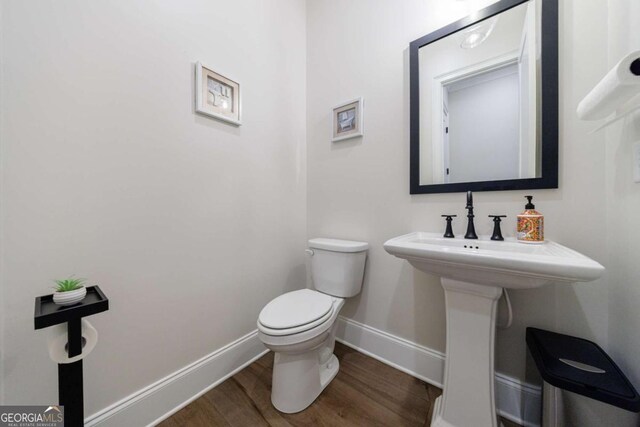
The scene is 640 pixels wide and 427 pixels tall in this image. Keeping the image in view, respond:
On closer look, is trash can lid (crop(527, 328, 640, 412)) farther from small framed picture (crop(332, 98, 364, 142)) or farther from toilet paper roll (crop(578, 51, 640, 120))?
small framed picture (crop(332, 98, 364, 142))

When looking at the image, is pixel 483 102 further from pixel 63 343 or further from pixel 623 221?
pixel 63 343

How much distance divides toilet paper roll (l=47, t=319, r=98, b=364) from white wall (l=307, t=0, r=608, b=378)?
4.24ft

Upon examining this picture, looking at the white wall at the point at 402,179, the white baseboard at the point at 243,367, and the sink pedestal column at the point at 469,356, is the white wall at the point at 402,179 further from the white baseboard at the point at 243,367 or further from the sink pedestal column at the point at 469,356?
the sink pedestal column at the point at 469,356

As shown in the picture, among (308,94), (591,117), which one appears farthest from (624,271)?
(308,94)

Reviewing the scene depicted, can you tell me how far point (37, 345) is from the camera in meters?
0.77

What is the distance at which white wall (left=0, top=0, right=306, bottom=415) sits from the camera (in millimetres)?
746

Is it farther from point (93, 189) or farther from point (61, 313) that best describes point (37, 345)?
point (93, 189)

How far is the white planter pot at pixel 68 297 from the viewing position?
2.19 feet

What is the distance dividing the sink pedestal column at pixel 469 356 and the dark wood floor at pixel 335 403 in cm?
18

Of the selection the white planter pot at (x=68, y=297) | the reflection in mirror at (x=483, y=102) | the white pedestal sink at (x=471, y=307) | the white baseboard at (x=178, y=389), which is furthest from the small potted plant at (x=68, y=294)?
the reflection in mirror at (x=483, y=102)

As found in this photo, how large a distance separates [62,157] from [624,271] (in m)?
2.04

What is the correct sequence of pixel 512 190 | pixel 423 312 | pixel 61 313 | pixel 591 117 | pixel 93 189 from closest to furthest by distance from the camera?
pixel 61 313 < pixel 591 117 < pixel 93 189 < pixel 512 190 < pixel 423 312

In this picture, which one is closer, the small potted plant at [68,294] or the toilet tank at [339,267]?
the small potted plant at [68,294]
